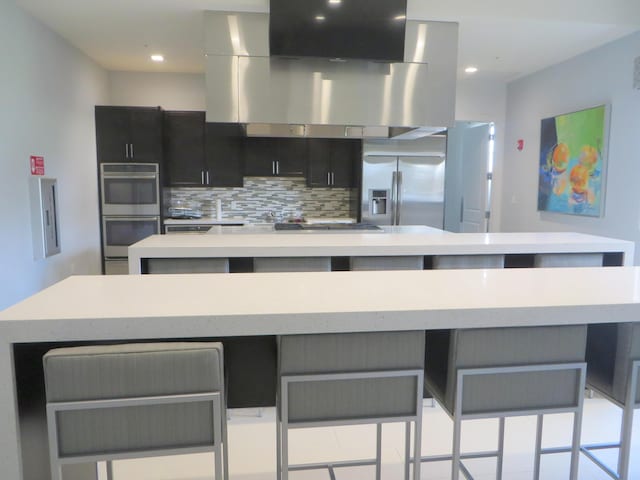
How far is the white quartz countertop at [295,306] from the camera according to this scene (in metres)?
1.25

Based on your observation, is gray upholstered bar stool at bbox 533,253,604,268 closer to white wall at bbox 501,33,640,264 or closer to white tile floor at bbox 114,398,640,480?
white tile floor at bbox 114,398,640,480

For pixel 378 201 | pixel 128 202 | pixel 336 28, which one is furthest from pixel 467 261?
pixel 128 202

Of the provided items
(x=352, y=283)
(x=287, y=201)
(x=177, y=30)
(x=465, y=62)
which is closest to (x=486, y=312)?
(x=352, y=283)

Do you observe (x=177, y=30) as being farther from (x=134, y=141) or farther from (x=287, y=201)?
(x=287, y=201)

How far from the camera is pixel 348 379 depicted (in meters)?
1.34

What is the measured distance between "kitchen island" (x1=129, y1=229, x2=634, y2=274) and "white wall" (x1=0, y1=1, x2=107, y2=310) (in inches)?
64.7

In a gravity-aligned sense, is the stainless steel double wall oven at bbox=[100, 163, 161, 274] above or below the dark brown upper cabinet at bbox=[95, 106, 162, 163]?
below

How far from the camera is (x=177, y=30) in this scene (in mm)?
4234

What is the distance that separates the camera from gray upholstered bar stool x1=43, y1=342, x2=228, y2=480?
1.14 metres

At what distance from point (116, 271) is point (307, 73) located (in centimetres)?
346

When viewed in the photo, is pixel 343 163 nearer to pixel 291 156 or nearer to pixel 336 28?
pixel 291 156

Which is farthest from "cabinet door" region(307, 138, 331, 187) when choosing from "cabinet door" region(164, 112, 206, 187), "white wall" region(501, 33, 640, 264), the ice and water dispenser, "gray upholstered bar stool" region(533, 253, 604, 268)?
"gray upholstered bar stool" region(533, 253, 604, 268)

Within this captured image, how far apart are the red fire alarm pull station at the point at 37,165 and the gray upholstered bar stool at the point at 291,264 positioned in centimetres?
262

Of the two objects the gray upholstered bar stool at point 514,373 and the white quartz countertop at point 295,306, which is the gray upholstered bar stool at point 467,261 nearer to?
the white quartz countertop at point 295,306
